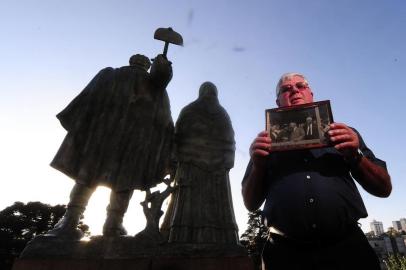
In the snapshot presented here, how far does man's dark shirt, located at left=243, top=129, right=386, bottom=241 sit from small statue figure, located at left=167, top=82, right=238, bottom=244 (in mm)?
2557

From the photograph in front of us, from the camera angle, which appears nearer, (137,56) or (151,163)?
(151,163)

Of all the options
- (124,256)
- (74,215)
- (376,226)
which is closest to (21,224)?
(74,215)

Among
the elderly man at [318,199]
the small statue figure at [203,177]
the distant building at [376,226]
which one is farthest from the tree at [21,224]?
the distant building at [376,226]

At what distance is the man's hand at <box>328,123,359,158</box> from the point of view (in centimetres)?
175

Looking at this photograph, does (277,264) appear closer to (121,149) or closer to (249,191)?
(249,191)

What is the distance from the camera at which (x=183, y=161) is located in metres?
5.01

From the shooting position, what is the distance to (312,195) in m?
1.91

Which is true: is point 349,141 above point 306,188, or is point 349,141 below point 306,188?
above

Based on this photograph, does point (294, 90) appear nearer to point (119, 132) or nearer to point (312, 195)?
point (312, 195)

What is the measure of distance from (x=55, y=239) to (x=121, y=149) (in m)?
1.39


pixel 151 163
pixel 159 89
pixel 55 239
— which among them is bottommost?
pixel 55 239

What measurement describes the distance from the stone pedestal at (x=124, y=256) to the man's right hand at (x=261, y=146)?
86.2 inches

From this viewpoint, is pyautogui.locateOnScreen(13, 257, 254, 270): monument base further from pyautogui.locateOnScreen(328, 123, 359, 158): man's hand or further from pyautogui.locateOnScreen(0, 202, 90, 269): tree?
pyautogui.locateOnScreen(0, 202, 90, 269): tree

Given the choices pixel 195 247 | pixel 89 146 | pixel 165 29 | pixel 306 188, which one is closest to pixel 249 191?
pixel 306 188
